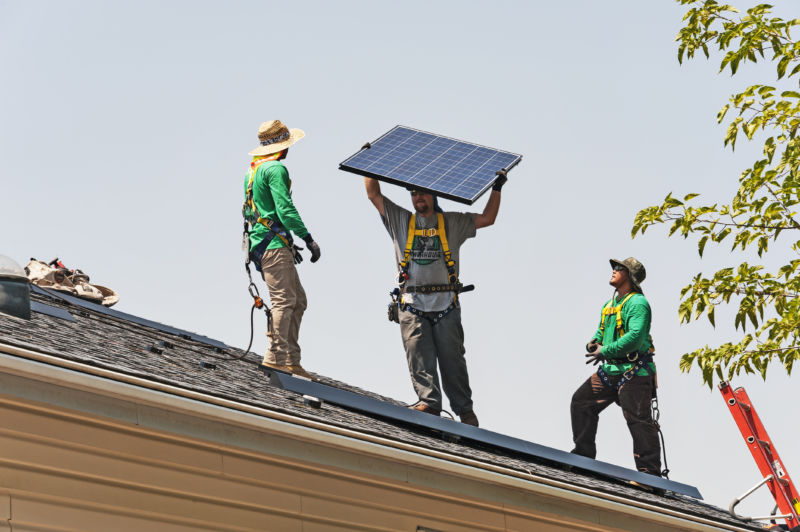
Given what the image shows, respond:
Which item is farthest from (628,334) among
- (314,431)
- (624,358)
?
(314,431)

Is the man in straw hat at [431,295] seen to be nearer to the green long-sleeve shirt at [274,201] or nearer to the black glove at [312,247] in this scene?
the black glove at [312,247]

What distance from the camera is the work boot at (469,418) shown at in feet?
36.1

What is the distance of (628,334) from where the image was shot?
11.6m

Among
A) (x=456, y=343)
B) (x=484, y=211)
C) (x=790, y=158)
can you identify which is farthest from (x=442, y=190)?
(x=790, y=158)

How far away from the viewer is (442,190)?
10625 mm

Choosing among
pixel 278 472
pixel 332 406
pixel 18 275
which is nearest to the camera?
pixel 278 472

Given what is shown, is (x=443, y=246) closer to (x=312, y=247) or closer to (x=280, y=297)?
(x=312, y=247)

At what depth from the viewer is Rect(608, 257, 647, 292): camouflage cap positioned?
12.0 meters

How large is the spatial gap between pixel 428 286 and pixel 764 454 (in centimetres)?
450

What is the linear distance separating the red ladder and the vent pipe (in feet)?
23.9

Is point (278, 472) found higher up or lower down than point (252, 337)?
lower down

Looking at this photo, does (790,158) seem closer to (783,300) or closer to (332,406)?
(783,300)

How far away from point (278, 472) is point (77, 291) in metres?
5.21

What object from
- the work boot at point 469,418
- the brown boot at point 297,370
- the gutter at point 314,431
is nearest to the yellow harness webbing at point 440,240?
the work boot at point 469,418
